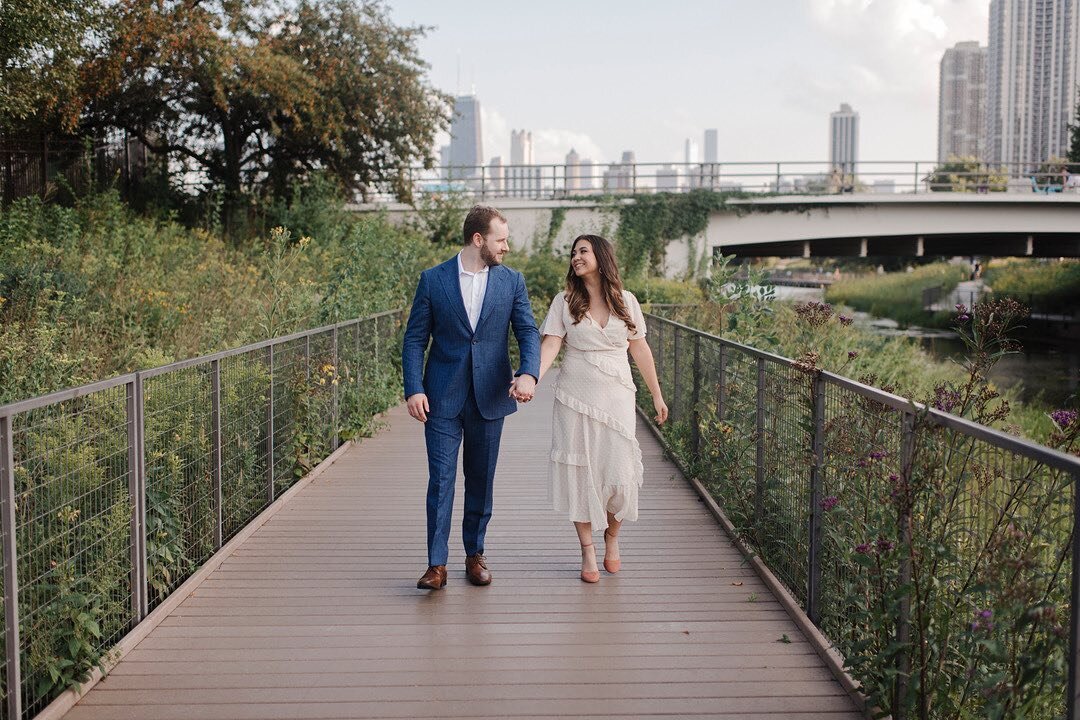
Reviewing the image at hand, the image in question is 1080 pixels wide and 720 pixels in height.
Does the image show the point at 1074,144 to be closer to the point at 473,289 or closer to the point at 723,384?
the point at 723,384

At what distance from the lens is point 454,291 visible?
535 cm

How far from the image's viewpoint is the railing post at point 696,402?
862 centimetres

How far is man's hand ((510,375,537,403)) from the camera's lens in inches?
206

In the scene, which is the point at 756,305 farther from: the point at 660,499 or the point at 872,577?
the point at 872,577

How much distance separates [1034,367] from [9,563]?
30.4 m

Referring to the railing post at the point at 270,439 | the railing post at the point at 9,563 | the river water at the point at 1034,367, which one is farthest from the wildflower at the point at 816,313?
the river water at the point at 1034,367

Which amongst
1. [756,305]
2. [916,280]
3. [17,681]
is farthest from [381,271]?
[916,280]

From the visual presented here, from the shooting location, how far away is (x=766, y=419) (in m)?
6.30

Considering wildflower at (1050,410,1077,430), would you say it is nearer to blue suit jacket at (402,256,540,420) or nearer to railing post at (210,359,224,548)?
blue suit jacket at (402,256,540,420)

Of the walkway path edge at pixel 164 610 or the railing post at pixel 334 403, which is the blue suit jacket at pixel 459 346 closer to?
the walkway path edge at pixel 164 610

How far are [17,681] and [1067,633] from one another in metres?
3.07

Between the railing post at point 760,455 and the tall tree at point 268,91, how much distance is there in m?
17.4

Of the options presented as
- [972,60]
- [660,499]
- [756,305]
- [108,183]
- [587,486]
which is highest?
[972,60]

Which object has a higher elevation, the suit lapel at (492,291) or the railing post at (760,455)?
the suit lapel at (492,291)
